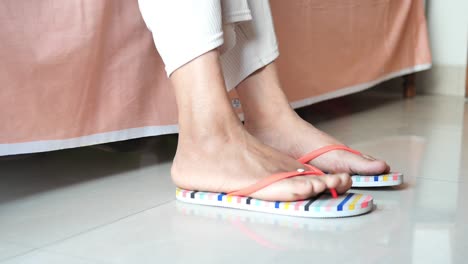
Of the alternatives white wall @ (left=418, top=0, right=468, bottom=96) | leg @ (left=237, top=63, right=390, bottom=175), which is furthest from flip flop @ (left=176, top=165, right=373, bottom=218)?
white wall @ (left=418, top=0, right=468, bottom=96)

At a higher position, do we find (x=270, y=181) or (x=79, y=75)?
(x=79, y=75)

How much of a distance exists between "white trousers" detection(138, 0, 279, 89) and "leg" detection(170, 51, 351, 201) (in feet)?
0.08

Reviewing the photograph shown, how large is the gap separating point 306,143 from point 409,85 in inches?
55.5

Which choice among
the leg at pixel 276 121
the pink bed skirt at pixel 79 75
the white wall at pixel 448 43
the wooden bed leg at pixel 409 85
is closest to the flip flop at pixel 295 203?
the leg at pixel 276 121

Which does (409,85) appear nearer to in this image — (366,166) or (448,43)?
(448,43)

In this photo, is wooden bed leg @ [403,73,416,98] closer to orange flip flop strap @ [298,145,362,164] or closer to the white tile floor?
the white tile floor

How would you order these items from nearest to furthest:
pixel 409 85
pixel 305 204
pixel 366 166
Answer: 1. pixel 305 204
2. pixel 366 166
3. pixel 409 85

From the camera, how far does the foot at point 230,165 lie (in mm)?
904

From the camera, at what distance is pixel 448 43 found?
242 centimetres

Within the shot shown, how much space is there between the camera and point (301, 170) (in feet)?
3.06

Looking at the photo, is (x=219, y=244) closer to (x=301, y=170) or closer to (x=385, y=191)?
(x=301, y=170)

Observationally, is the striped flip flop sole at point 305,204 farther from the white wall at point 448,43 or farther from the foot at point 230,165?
the white wall at point 448,43

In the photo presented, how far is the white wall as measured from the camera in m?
2.39

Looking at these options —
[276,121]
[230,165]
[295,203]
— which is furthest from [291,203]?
[276,121]
